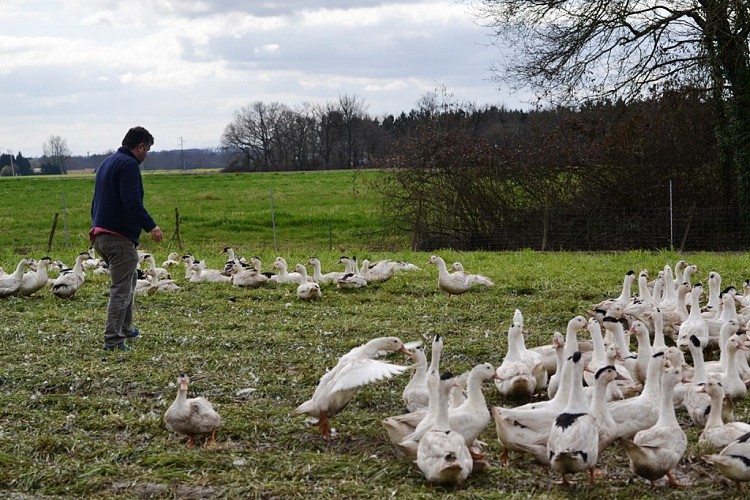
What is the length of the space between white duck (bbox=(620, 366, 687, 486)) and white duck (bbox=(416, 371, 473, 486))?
1007 mm

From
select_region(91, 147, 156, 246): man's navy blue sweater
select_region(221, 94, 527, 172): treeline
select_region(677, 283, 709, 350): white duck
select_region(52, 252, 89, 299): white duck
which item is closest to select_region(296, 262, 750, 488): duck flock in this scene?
select_region(677, 283, 709, 350): white duck

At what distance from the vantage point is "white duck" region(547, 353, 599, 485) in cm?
495

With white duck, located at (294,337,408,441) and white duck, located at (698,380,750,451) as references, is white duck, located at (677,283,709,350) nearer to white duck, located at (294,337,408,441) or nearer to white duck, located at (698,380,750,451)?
white duck, located at (698,380,750,451)

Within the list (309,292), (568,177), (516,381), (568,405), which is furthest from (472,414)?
(568,177)

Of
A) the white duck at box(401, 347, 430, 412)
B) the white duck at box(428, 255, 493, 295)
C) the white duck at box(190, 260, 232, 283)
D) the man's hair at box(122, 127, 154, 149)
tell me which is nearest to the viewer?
the white duck at box(401, 347, 430, 412)

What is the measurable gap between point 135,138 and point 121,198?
0.70m

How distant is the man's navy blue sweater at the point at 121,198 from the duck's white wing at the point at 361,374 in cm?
359

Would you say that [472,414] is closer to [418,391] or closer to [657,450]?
[418,391]

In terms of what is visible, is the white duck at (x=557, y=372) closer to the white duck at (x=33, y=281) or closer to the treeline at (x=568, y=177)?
the white duck at (x=33, y=281)

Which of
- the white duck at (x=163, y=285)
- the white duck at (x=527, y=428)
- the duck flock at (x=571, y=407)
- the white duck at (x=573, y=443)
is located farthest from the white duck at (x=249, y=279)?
the white duck at (x=573, y=443)

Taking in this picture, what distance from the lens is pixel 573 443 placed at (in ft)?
16.3

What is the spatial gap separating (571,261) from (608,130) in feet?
23.0

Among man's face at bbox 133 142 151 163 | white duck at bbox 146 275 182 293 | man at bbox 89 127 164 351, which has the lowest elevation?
white duck at bbox 146 275 182 293

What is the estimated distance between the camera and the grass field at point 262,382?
522 cm
